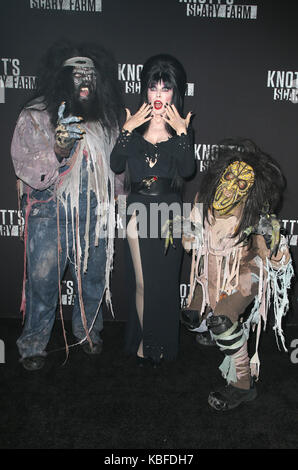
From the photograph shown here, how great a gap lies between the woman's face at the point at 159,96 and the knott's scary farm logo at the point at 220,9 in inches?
26.4

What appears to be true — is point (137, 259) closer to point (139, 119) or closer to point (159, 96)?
point (139, 119)

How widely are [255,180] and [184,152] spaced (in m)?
0.37

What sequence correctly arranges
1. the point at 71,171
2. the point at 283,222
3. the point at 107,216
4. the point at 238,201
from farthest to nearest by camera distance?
the point at 283,222 < the point at 107,216 < the point at 71,171 < the point at 238,201

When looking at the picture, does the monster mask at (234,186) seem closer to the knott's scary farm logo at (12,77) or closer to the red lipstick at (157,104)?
the red lipstick at (157,104)

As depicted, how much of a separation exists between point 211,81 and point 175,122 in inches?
25.6

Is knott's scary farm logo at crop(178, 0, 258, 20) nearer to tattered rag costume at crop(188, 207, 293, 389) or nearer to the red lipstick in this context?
the red lipstick

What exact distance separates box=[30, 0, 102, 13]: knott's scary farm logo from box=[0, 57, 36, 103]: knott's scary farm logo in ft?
1.10

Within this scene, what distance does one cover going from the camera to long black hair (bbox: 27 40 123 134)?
2.15 meters

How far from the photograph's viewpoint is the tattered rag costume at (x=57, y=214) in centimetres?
214

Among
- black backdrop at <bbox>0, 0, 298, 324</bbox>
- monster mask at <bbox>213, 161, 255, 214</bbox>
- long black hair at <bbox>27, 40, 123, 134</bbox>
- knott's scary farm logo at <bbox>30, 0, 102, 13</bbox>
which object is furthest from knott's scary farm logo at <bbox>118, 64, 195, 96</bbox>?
monster mask at <bbox>213, 161, 255, 214</bbox>

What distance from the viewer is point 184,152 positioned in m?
2.06

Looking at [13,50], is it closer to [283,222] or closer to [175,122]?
[175,122]

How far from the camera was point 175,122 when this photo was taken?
6.79 ft

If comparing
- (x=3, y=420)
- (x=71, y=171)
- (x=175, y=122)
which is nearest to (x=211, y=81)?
(x=175, y=122)
